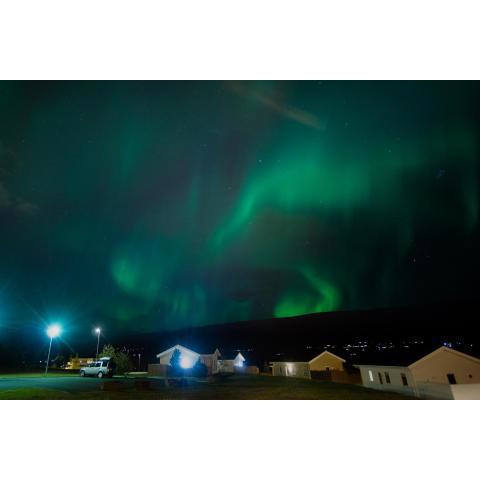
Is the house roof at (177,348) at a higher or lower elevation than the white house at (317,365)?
higher

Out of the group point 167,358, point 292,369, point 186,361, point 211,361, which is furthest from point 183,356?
point 292,369

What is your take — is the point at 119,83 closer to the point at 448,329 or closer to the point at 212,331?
the point at 448,329

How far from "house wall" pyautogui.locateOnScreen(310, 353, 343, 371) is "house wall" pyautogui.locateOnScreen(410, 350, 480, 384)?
1345cm

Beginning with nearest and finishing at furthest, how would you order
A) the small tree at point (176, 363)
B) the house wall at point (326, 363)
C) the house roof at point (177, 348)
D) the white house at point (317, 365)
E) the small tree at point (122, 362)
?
1. the small tree at point (176, 363)
2. the small tree at point (122, 362)
3. the house roof at point (177, 348)
4. the white house at point (317, 365)
5. the house wall at point (326, 363)

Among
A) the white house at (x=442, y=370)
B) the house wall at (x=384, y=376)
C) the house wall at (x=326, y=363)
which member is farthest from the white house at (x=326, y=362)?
the white house at (x=442, y=370)

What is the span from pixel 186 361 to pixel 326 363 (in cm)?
1475

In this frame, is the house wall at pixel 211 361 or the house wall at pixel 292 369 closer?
the house wall at pixel 292 369

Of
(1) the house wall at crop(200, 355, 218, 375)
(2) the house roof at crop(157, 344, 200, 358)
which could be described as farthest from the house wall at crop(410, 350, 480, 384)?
(1) the house wall at crop(200, 355, 218, 375)

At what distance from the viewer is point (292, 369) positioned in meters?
34.1

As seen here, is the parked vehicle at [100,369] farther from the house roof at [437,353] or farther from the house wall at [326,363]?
the house roof at [437,353]

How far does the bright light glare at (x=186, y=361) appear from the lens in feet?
104

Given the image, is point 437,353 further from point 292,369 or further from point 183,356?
point 183,356

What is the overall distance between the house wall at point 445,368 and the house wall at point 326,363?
13449mm

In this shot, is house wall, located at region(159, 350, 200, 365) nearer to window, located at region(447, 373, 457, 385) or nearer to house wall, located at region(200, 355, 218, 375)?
house wall, located at region(200, 355, 218, 375)
